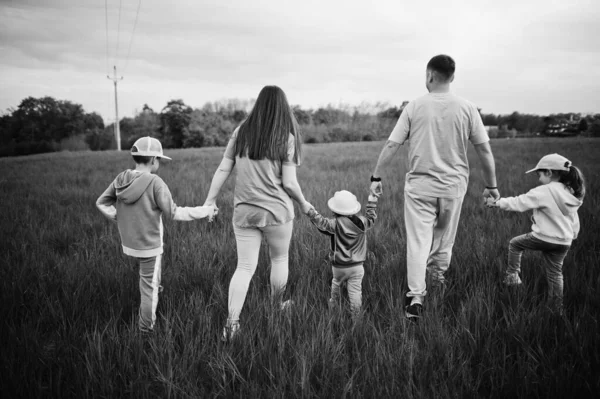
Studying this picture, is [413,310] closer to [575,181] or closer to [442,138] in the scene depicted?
[442,138]

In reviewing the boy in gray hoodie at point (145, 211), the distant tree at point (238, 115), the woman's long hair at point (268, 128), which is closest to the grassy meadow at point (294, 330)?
the boy in gray hoodie at point (145, 211)

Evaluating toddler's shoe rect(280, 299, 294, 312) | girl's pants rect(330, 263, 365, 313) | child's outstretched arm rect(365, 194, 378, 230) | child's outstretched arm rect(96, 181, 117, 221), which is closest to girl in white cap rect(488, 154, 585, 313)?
child's outstretched arm rect(365, 194, 378, 230)

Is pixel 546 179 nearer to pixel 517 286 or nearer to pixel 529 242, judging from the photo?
pixel 529 242

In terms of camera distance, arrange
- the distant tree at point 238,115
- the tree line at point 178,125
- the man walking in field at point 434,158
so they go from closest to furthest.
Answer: the man walking in field at point 434,158 → the tree line at point 178,125 → the distant tree at point 238,115

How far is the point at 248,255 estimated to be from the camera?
2.63 m

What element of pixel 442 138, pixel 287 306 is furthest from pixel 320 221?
pixel 442 138

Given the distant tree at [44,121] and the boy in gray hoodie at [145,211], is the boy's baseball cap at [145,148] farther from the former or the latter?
the distant tree at [44,121]

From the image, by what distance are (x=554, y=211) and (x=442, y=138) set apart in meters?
1.11

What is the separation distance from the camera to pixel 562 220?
9.02 feet

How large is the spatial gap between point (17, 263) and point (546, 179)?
17.8ft

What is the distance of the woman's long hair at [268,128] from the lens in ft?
8.29

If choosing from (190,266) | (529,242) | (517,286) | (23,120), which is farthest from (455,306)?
(23,120)

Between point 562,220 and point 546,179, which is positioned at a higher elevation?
point 546,179

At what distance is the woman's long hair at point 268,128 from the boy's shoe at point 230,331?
50.7 inches
